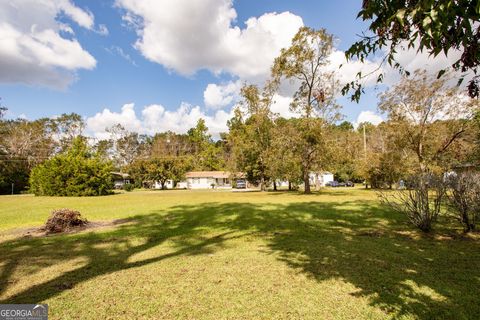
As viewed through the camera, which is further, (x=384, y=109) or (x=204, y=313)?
(x=384, y=109)

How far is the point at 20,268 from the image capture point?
6.20 meters

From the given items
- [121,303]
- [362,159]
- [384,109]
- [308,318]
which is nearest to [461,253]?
[308,318]

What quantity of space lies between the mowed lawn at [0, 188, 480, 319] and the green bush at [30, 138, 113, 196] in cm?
2811

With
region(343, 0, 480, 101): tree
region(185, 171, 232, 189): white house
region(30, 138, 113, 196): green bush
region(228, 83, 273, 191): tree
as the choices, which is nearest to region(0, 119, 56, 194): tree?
region(30, 138, 113, 196): green bush

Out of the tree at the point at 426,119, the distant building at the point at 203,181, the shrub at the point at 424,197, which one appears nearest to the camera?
the shrub at the point at 424,197

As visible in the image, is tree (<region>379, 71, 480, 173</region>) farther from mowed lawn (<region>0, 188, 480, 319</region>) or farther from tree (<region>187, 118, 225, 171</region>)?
tree (<region>187, 118, 225, 171</region>)

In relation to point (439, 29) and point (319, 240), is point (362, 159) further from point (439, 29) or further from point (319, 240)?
point (439, 29)

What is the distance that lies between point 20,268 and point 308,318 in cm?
619

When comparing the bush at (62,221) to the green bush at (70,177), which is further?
the green bush at (70,177)

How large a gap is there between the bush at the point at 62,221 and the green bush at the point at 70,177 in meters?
27.0

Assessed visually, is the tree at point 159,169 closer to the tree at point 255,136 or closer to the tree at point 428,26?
the tree at point 255,136

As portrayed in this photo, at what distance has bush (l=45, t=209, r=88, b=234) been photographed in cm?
1062

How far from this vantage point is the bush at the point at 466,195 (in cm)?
839

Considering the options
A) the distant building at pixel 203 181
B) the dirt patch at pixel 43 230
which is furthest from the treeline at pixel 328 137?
the distant building at pixel 203 181
